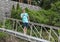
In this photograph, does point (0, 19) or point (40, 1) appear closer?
point (0, 19)

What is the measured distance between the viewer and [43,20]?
2020 cm

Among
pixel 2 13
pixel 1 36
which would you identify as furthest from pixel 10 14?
pixel 1 36

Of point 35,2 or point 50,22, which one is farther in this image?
point 35,2

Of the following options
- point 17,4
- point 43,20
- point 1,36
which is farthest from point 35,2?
point 1,36

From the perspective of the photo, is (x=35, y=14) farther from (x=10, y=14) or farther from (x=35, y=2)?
(x=35, y=2)

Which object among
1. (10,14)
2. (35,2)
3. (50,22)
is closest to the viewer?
(50,22)

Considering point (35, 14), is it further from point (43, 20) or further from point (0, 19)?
point (0, 19)

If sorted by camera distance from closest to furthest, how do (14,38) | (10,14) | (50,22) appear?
(14,38) → (50,22) → (10,14)

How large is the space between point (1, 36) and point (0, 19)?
4644 millimetres

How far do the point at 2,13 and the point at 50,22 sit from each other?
12.5 feet

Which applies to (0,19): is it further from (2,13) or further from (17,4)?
(17,4)

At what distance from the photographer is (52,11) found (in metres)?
20.7

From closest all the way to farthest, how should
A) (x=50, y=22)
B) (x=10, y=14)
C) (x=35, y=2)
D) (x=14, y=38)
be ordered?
(x=14, y=38), (x=50, y=22), (x=10, y=14), (x=35, y=2)

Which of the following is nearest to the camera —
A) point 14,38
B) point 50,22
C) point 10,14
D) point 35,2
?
point 14,38
